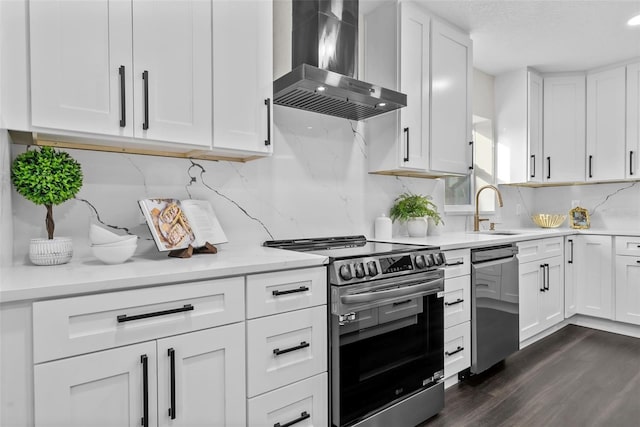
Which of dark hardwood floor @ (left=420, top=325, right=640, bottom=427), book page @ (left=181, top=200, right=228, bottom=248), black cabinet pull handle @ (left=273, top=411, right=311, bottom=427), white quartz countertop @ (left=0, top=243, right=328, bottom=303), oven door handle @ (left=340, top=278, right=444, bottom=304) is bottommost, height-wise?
dark hardwood floor @ (left=420, top=325, right=640, bottom=427)

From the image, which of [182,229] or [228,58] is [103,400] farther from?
[228,58]

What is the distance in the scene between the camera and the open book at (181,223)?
66.5 inches

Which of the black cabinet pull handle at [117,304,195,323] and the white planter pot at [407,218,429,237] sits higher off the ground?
the white planter pot at [407,218,429,237]

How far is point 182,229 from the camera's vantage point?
5.82ft

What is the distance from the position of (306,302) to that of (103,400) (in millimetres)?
821

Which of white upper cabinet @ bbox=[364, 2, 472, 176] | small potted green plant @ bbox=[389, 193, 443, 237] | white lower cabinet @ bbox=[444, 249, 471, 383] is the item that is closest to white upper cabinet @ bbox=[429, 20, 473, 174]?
white upper cabinet @ bbox=[364, 2, 472, 176]

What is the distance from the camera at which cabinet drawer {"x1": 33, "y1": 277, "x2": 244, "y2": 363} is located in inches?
44.6

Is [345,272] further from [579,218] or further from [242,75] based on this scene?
[579,218]

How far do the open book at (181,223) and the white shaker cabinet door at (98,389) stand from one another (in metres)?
0.52

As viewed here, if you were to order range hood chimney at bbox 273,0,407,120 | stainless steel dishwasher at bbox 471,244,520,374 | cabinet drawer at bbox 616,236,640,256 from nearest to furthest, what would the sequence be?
1. range hood chimney at bbox 273,0,407,120
2. stainless steel dishwasher at bbox 471,244,520,374
3. cabinet drawer at bbox 616,236,640,256

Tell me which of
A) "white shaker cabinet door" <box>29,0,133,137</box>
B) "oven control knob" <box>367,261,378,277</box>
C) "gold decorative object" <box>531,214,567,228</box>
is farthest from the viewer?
"gold decorative object" <box>531,214,567,228</box>

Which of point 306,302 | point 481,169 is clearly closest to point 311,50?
point 306,302

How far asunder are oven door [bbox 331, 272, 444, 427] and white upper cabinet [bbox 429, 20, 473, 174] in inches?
44.7

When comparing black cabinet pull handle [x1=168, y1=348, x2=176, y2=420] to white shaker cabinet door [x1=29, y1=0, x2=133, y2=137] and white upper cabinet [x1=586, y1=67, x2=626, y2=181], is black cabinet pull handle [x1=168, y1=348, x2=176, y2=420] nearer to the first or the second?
white shaker cabinet door [x1=29, y1=0, x2=133, y2=137]
